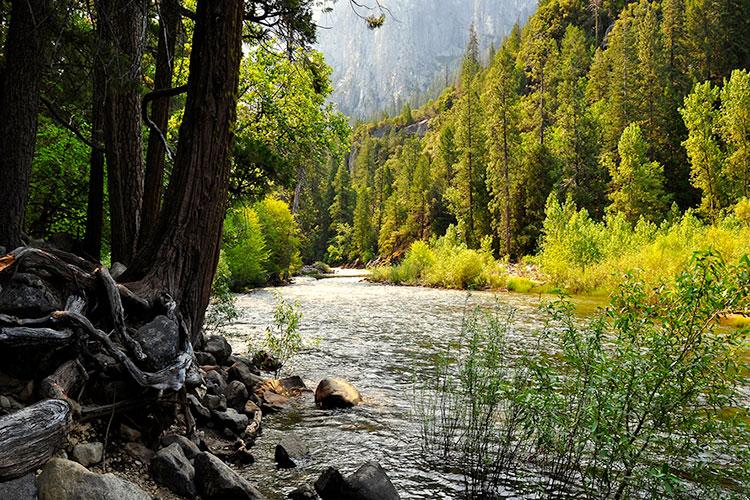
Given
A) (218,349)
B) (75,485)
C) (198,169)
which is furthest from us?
(218,349)

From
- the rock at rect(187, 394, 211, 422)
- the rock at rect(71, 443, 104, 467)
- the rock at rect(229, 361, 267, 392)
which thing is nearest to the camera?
the rock at rect(71, 443, 104, 467)

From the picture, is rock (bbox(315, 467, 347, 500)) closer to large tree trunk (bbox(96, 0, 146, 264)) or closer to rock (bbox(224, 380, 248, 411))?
rock (bbox(224, 380, 248, 411))

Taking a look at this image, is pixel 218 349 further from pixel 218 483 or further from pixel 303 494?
pixel 218 483

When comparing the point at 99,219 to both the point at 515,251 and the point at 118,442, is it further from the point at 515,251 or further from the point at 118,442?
the point at 515,251

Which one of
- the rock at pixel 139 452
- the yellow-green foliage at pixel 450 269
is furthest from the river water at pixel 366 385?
the yellow-green foliage at pixel 450 269

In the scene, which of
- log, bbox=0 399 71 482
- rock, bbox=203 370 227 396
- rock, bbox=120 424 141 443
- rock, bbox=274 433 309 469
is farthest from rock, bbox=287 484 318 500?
rock, bbox=203 370 227 396

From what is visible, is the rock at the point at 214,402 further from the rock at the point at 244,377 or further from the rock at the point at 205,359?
the rock at the point at 205,359

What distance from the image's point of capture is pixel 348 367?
9742 millimetres

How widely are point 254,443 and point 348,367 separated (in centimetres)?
421

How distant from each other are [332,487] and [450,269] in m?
28.6

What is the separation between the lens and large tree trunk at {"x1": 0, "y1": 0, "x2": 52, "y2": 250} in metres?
5.67

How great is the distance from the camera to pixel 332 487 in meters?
4.24

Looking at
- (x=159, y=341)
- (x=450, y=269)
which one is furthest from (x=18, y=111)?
(x=450, y=269)

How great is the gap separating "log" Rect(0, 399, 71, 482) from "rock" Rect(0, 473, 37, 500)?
0.04 m
